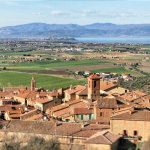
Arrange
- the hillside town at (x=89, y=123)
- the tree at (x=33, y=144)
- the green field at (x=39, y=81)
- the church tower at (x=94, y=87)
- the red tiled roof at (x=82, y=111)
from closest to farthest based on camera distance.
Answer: the tree at (x=33, y=144) < the hillside town at (x=89, y=123) < the red tiled roof at (x=82, y=111) < the church tower at (x=94, y=87) < the green field at (x=39, y=81)

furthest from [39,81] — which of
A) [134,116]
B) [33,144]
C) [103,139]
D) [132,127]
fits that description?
[103,139]

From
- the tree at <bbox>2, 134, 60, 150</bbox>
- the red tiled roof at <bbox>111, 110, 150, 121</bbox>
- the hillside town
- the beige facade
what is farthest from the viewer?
the red tiled roof at <bbox>111, 110, 150, 121</bbox>

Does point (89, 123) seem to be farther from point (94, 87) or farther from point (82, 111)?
point (94, 87)

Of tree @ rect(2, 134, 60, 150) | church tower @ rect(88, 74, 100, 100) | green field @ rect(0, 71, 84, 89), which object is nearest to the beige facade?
tree @ rect(2, 134, 60, 150)

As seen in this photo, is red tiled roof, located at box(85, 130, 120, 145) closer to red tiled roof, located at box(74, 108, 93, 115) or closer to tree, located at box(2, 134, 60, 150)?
tree, located at box(2, 134, 60, 150)

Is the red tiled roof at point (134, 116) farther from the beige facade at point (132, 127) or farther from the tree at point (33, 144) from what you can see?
the tree at point (33, 144)

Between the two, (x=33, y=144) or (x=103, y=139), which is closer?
(x=103, y=139)

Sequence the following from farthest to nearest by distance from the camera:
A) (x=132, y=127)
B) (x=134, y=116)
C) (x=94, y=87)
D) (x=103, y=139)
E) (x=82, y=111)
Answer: (x=94, y=87)
(x=82, y=111)
(x=134, y=116)
(x=132, y=127)
(x=103, y=139)

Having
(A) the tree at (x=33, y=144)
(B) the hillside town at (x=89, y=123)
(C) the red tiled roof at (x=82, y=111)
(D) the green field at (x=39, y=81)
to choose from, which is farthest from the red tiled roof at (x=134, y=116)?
(D) the green field at (x=39, y=81)

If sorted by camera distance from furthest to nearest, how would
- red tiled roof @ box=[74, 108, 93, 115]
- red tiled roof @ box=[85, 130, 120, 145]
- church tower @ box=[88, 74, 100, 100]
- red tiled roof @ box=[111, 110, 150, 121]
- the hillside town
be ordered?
church tower @ box=[88, 74, 100, 100], red tiled roof @ box=[74, 108, 93, 115], red tiled roof @ box=[111, 110, 150, 121], the hillside town, red tiled roof @ box=[85, 130, 120, 145]

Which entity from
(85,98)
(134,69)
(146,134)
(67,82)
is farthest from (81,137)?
(134,69)

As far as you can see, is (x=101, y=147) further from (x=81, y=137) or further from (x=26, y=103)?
(x=26, y=103)

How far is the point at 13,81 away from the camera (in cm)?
9681

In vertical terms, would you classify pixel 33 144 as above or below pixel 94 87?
below
